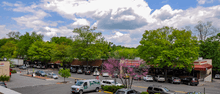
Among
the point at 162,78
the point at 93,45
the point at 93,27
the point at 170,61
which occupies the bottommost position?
the point at 162,78

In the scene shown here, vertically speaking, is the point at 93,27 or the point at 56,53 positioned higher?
the point at 93,27

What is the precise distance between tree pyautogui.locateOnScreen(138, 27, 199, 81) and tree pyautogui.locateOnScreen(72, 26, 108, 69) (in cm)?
1853

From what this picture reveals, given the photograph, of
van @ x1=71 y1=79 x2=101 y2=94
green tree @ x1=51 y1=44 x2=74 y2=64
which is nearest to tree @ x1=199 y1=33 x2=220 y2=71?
van @ x1=71 y1=79 x2=101 y2=94

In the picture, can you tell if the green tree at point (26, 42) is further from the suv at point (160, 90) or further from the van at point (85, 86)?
the suv at point (160, 90)

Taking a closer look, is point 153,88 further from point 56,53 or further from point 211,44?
point 56,53

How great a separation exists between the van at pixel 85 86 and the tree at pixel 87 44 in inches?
1181

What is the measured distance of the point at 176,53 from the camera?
34406mm

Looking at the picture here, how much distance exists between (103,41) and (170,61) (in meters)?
27.0

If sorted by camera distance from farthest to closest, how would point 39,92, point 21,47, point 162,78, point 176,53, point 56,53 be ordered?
point 21,47 < point 56,53 < point 162,78 < point 176,53 < point 39,92

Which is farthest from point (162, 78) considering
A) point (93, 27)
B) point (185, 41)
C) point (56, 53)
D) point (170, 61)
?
point (56, 53)

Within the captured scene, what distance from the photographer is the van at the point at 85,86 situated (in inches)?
853

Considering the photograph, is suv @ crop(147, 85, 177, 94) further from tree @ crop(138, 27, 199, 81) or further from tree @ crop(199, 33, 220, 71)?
tree @ crop(199, 33, 220, 71)

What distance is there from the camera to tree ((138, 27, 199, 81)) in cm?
3450

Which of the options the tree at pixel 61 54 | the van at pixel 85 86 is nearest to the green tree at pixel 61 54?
the tree at pixel 61 54
